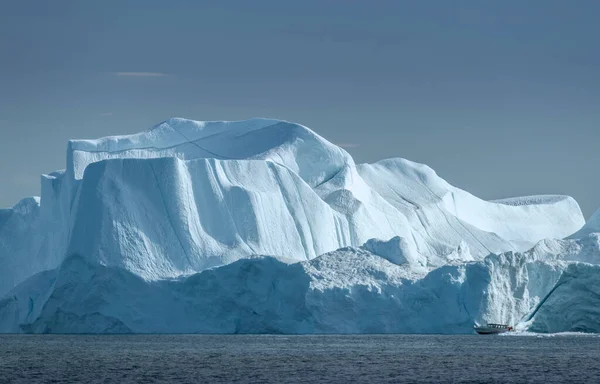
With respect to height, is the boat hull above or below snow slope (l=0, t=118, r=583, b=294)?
below

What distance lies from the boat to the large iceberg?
327mm

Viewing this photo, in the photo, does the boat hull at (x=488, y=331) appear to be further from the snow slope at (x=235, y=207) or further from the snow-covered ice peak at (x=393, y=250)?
the snow slope at (x=235, y=207)

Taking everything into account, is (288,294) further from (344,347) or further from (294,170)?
(294,170)

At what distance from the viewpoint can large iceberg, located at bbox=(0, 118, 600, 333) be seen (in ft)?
159

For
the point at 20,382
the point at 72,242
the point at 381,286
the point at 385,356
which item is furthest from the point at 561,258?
the point at 20,382

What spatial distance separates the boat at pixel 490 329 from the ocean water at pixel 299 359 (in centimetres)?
39

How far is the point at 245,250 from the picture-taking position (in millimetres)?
53625

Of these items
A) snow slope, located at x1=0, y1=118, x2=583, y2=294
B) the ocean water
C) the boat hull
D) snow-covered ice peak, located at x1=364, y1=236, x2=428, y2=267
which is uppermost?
snow slope, located at x1=0, y1=118, x2=583, y2=294

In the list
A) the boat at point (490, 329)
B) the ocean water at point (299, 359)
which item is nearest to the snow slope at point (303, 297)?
the boat at point (490, 329)

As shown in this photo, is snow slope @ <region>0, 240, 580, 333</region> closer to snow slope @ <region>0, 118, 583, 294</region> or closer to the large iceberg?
the large iceberg

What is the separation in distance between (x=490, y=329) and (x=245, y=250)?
11.4m

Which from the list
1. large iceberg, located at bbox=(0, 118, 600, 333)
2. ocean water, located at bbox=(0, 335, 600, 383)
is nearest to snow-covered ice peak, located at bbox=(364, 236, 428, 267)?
large iceberg, located at bbox=(0, 118, 600, 333)

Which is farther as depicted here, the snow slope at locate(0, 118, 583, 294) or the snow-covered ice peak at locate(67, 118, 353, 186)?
the snow-covered ice peak at locate(67, 118, 353, 186)

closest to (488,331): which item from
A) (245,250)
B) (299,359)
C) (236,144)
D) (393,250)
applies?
(393,250)
